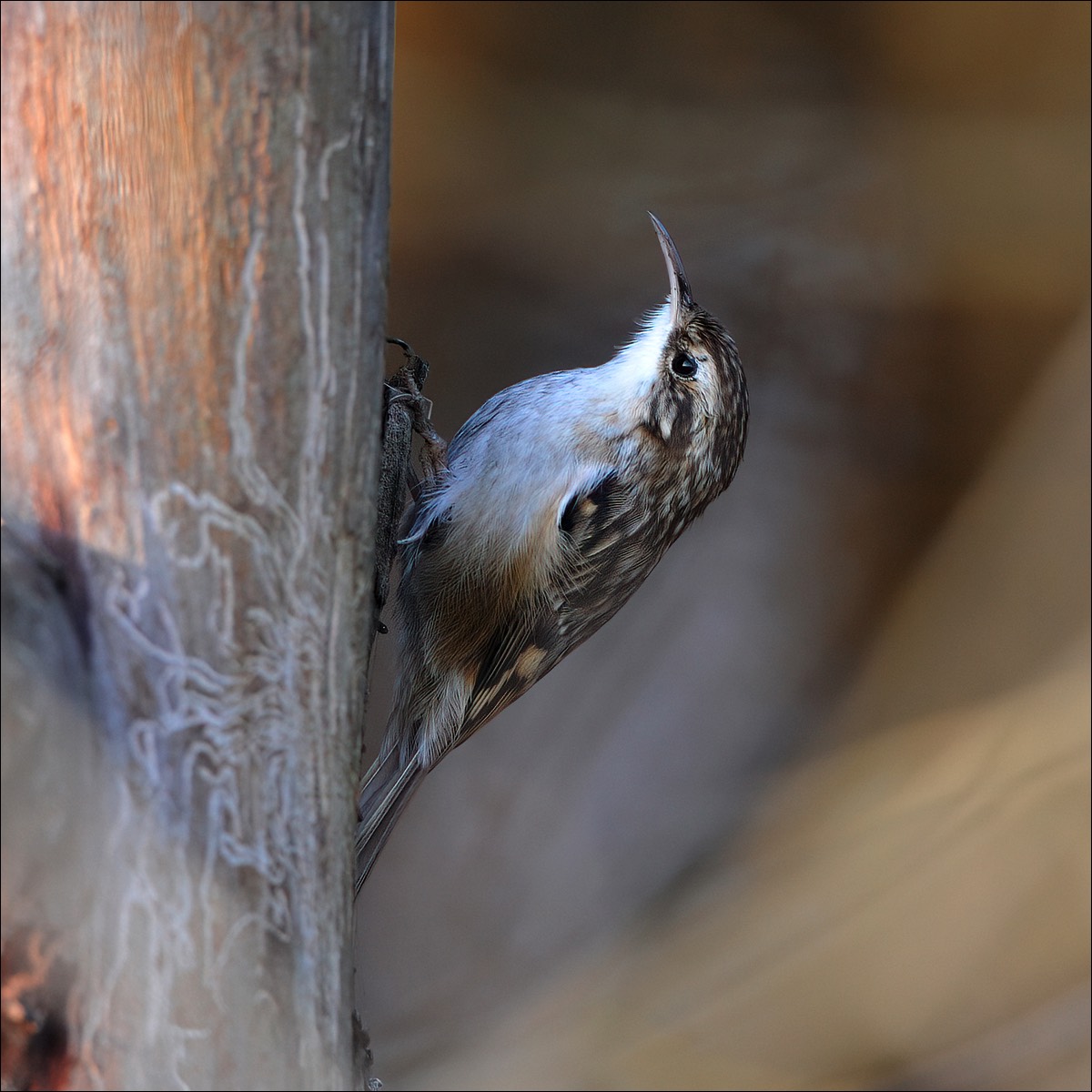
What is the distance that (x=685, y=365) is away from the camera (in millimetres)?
1771

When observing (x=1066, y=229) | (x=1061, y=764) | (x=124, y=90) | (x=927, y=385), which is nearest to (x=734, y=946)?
(x=1061, y=764)

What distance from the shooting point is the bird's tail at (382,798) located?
5.01 ft

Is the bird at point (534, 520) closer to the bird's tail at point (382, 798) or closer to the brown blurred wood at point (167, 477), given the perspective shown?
the bird's tail at point (382, 798)

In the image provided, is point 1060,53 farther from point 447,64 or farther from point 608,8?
point 447,64

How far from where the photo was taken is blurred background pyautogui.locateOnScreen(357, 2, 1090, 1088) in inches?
107

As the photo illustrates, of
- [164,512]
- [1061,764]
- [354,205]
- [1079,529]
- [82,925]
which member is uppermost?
[354,205]

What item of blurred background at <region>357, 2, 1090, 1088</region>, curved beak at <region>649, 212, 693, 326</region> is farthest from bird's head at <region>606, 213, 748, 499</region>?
blurred background at <region>357, 2, 1090, 1088</region>

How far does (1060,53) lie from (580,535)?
1.91 metres

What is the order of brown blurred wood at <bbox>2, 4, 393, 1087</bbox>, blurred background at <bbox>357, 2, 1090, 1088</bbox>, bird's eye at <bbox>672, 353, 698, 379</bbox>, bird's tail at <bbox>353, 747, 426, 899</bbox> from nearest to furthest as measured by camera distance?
brown blurred wood at <bbox>2, 4, 393, 1087</bbox>
bird's tail at <bbox>353, 747, 426, 899</bbox>
bird's eye at <bbox>672, 353, 698, 379</bbox>
blurred background at <bbox>357, 2, 1090, 1088</bbox>

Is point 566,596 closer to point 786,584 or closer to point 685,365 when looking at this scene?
point 685,365

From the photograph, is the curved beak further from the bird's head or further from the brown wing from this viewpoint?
the brown wing

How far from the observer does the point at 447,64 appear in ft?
8.95

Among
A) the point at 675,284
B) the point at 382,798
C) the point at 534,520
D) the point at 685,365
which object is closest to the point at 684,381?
the point at 685,365

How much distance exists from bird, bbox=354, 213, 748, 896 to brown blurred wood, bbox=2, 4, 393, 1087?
0.79m
